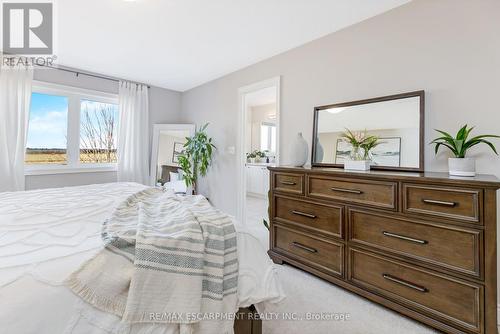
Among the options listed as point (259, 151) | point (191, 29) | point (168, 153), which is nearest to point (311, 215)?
point (191, 29)

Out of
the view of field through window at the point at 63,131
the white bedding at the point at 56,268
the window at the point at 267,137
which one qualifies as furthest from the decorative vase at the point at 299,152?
the window at the point at 267,137

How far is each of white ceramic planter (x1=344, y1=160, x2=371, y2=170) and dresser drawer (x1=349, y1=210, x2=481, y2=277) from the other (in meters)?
0.43

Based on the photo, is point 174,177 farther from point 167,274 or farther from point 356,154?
point 167,274

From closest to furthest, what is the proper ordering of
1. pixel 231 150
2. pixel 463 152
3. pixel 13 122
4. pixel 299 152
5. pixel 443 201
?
pixel 443 201
pixel 463 152
pixel 299 152
pixel 13 122
pixel 231 150

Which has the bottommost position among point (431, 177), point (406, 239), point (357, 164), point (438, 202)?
point (406, 239)

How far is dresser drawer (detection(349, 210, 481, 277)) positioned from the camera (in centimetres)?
146

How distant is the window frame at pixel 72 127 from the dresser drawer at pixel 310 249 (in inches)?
129

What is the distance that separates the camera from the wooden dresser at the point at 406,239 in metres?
1.43

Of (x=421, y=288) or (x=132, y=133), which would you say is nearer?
(x=421, y=288)

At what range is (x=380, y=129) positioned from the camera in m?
2.25

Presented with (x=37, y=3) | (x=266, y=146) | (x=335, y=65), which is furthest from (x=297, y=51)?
(x=266, y=146)

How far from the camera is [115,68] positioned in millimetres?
3662

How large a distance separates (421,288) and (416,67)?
68.3 inches

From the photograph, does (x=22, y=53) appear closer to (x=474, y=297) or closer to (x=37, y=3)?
(x=37, y=3)
